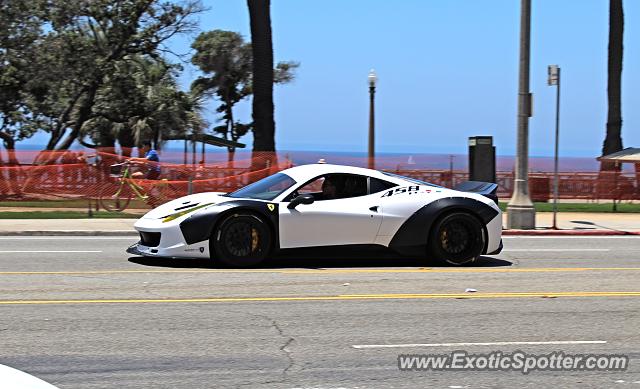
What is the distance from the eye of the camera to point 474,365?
6.80 metres

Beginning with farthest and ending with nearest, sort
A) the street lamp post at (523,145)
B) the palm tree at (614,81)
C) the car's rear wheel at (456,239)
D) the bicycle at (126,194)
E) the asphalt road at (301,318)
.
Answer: the palm tree at (614,81) < the bicycle at (126,194) < the street lamp post at (523,145) < the car's rear wheel at (456,239) < the asphalt road at (301,318)

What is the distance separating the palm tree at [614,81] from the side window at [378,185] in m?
21.8

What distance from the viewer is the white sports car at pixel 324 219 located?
37.9 feet

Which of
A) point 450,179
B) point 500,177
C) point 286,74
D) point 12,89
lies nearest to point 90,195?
point 12,89

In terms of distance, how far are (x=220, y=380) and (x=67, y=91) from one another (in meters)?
24.4

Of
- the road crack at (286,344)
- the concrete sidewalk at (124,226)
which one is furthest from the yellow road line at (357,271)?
the concrete sidewalk at (124,226)

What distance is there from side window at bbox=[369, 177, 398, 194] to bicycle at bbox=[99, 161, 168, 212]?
9738 mm

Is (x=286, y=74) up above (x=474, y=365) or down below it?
above

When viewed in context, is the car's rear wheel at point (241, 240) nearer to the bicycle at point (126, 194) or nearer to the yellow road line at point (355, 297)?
the yellow road line at point (355, 297)

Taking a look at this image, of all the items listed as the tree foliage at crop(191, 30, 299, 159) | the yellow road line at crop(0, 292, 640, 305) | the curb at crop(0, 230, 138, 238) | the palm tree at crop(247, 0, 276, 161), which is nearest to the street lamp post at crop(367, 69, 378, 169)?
the palm tree at crop(247, 0, 276, 161)

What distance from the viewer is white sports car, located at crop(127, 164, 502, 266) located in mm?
11539

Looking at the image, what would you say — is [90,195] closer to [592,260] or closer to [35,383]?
[592,260]

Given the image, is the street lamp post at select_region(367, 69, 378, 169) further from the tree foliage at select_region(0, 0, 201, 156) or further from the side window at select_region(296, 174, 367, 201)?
the side window at select_region(296, 174, 367, 201)

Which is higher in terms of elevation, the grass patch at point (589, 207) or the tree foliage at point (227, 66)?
the tree foliage at point (227, 66)
